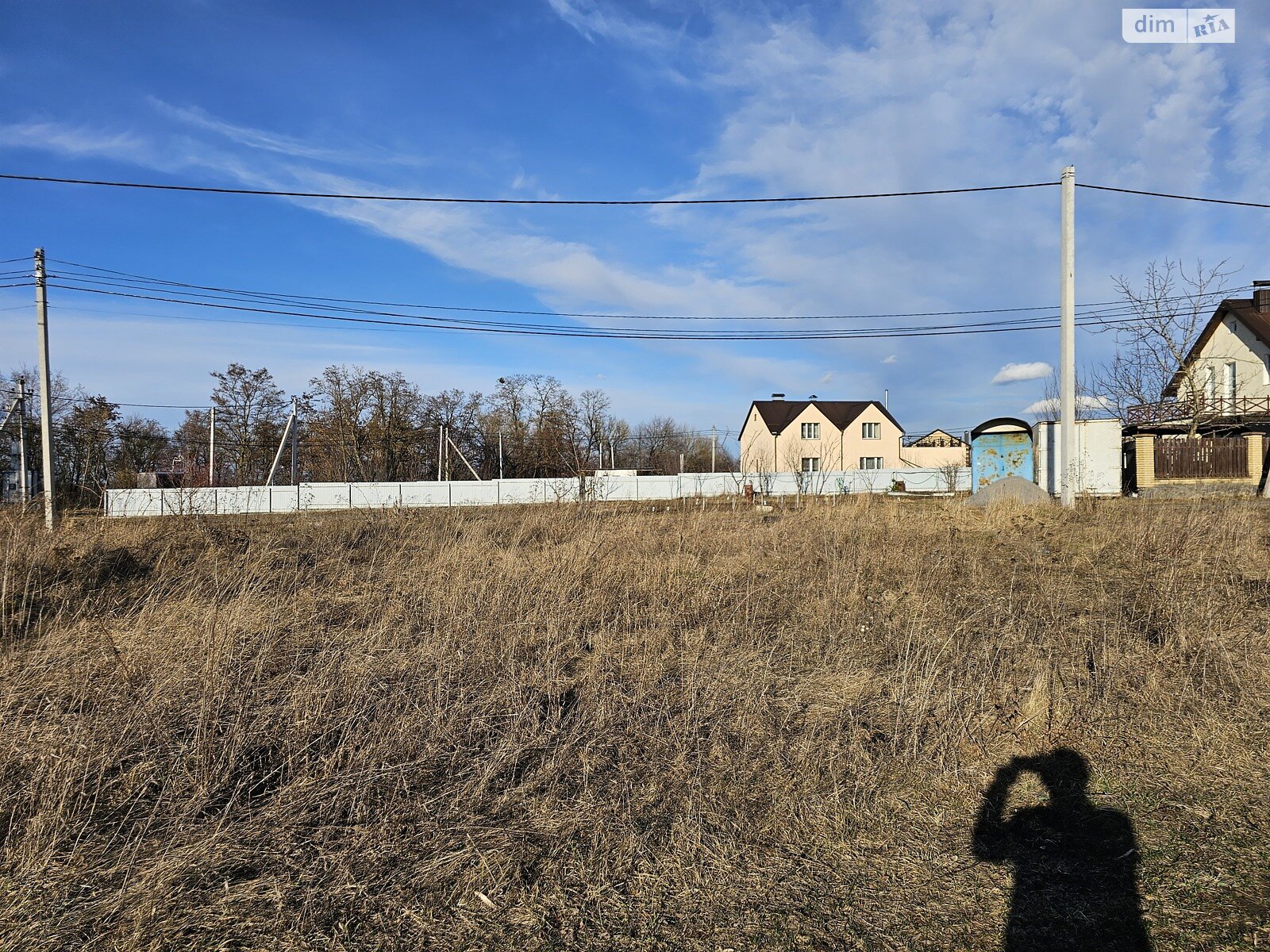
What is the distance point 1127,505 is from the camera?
14.3 m

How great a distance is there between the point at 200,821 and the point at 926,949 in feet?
9.25

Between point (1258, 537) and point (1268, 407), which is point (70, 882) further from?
point (1268, 407)

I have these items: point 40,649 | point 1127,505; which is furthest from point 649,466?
point 40,649

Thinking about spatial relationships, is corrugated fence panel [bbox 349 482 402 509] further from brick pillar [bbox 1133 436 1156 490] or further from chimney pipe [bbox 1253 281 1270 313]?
chimney pipe [bbox 1253 281 1270 313]

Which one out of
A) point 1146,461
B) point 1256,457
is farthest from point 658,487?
point 1256,457

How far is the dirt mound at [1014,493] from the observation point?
16.1 m

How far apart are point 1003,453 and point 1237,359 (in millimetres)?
19648

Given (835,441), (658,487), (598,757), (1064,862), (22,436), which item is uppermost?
(835,441)

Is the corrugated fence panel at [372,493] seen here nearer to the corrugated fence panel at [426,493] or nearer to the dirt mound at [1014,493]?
the corrugated fence panel at [426,493]

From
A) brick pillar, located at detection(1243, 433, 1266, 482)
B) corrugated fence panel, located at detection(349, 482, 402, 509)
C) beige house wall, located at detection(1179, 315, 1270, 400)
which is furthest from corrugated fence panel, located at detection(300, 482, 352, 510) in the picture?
beige house wall, located at detection(1179, 315, 1270, 400)

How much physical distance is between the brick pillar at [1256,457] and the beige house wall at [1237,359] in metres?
8.33

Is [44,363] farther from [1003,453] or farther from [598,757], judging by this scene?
[1003,453]

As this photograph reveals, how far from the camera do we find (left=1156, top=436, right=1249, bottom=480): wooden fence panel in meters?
22.3

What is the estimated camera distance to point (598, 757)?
3443 millimetres
